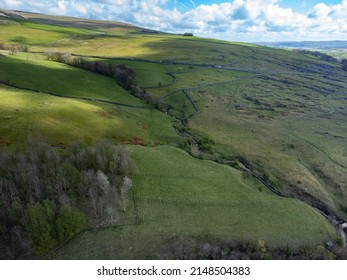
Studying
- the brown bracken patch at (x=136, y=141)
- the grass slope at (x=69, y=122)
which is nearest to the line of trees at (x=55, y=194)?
the grass slope at (x=69, y=122)

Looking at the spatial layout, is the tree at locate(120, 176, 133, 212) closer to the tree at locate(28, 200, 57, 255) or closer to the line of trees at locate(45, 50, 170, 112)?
the tree at locate(28, 200, 57, 255)

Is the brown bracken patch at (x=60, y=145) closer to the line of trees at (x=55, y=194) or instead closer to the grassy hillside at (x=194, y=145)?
the grassy hillside at (x=194, y=145)

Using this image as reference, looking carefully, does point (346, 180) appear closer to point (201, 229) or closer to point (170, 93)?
point (201, 229)

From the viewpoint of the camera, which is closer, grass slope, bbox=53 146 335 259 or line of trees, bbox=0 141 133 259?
line of trees, bbox=0 141 133 259

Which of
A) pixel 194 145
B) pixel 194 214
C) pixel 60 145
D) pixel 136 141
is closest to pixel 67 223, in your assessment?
pixel 194 214

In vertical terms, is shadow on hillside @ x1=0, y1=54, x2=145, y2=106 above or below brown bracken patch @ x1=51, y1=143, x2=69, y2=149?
above

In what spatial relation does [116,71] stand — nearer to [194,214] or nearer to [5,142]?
[5,142]

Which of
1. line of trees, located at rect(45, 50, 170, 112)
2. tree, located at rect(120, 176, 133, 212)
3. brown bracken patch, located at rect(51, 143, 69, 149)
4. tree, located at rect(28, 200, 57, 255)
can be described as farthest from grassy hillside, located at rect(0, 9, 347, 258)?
line of trees, located at rect(45, 50, 170, 112)
